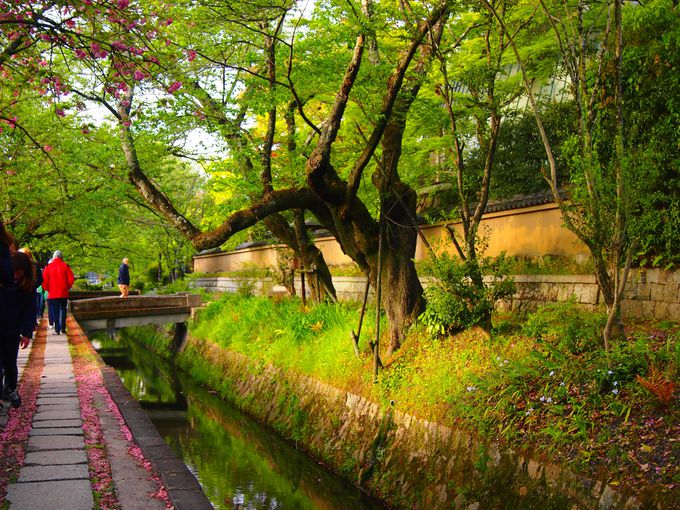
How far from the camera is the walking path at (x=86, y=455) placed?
182 inches

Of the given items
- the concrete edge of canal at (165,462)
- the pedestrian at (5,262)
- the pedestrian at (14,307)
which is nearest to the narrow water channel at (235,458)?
the concrete edge of canal at (165,462)

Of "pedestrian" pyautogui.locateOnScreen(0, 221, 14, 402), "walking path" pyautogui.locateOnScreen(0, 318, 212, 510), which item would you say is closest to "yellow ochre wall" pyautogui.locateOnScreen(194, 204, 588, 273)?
"walking path" pyautogui.locateOnScreen(0, 318, 212, 510)

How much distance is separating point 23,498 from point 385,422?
607cm

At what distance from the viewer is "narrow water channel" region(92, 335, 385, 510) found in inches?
380

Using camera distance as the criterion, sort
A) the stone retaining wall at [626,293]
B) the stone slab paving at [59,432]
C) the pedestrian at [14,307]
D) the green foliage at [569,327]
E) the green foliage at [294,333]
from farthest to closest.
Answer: the green foliage at [294,333], the stone retaining wall at [626,293], the green foliage at [569,327], the pedestrian at [14,307], the stone slab paving at [59,432]

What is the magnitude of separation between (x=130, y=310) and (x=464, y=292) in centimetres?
1588

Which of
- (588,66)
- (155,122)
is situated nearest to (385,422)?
(588,66)

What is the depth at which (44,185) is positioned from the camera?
2017 centimetres

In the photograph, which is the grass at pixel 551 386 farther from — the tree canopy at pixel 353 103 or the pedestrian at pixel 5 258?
the pedestrian at pixel 5 258

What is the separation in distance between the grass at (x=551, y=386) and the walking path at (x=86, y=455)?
3777 millimetres

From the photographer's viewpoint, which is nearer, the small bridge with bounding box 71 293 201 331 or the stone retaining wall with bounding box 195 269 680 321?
the stone retaining wall with bounding box 195 269 680 321

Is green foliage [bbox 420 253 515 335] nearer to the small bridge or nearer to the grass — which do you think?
the grass

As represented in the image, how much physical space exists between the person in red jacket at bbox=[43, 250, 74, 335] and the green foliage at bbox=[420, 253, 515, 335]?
9.69 m

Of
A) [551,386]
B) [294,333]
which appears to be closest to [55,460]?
[551,386]
